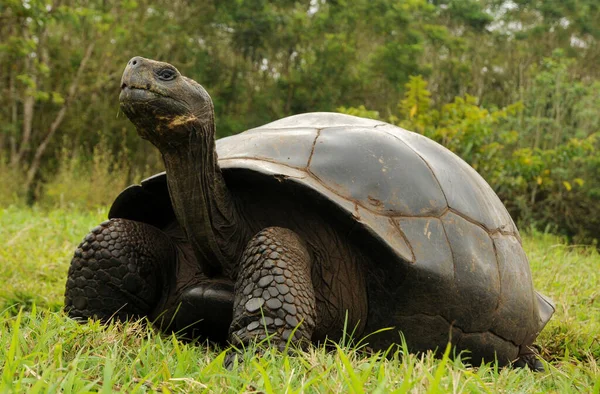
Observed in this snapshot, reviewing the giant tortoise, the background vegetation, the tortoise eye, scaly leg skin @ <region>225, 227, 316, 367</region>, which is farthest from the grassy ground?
the background vegetation

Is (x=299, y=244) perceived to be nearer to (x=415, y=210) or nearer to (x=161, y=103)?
(x=415, y=210)

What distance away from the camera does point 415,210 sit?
234cm

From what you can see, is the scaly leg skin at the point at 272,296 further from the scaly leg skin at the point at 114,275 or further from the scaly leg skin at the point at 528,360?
the scaly leg skin at the point at 528,360

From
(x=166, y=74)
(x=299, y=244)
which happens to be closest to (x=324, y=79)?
(x=299, y=244)

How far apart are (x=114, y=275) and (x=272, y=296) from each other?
0.78 m

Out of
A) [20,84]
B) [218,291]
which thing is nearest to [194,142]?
[218,291]

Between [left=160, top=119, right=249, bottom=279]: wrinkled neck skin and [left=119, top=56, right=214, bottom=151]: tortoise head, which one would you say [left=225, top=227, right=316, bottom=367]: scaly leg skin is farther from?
[left=119, top=56, right=214, bottom=151]: tortoise head

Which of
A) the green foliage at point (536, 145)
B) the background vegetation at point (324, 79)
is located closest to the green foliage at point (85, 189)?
the background vegetation at point (324, 79)

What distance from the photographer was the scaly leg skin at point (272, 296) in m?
1.95

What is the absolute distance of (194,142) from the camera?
2.09 meters

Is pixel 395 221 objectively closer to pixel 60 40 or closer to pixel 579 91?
pixel 579 91

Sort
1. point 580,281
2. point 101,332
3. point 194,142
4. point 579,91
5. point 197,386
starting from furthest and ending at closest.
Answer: point 579,91, point 580,281, point 194,142, point 101,332, point 197,386

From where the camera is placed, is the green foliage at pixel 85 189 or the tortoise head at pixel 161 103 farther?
→ the green foliage at pixel 85 189

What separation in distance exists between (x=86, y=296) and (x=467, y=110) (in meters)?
5.24
